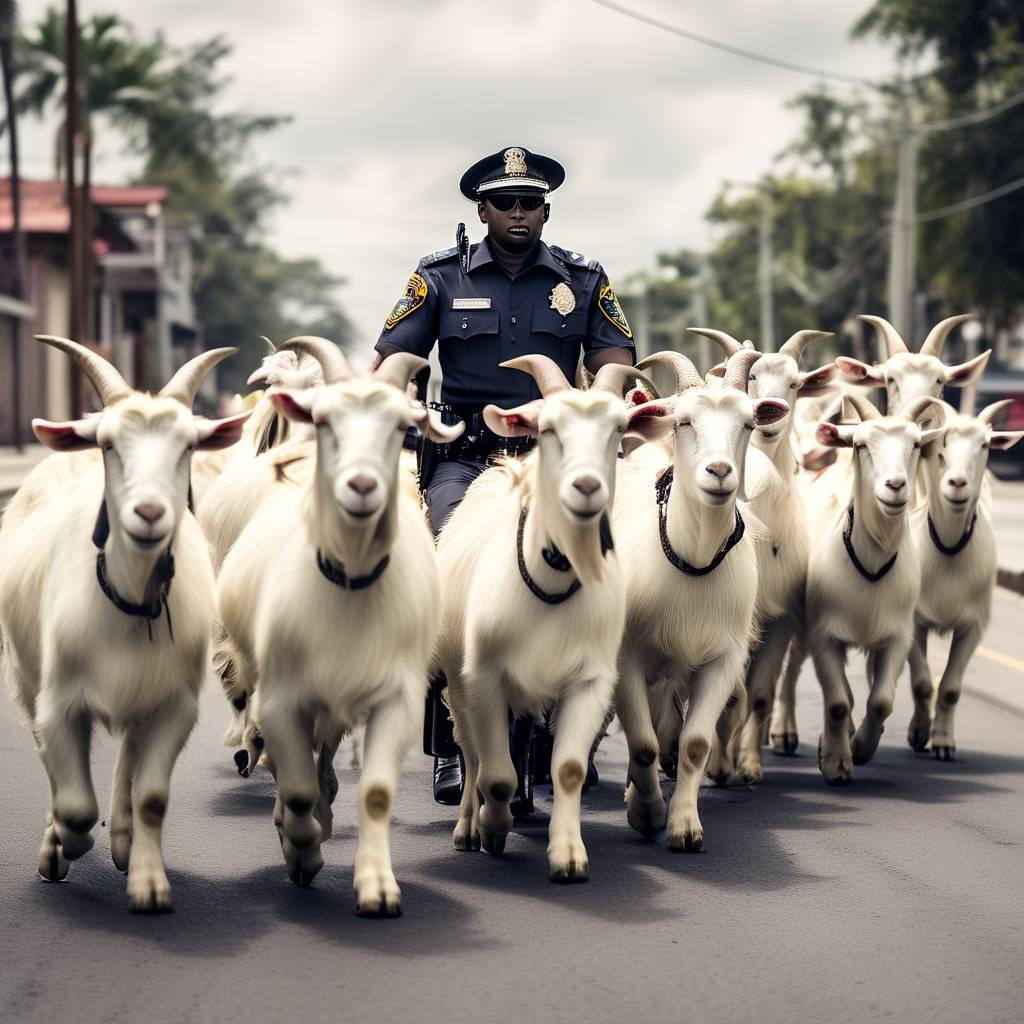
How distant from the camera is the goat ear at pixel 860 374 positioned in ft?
35.8

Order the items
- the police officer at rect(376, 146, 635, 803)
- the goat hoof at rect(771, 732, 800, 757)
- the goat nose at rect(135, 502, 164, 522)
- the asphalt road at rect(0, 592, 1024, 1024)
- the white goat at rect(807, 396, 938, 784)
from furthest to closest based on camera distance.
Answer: the goat hoof at rect(771, 732, 800, 757), the white goat at rect(807, 396, 938, 784), the police officer at rect(376, 146, 635, 803), the goat nose at rect(135, 502, 164, 522), the asphalt road at rect(0, 592, 1024, 1024)

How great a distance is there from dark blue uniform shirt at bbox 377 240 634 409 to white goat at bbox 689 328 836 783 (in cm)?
101

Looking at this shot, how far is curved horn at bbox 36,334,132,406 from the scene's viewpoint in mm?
6871

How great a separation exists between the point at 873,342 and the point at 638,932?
60.5 m

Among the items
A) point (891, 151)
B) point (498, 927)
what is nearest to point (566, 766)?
point (498, 927)

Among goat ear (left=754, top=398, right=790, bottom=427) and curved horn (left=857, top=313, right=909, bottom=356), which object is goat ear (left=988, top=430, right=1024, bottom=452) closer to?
curved horn (left=857, top=313, right=909, bottom=356)

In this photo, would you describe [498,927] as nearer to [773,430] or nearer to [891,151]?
[773,430]

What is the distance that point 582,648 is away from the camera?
7.25m

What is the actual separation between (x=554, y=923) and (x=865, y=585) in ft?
12.1

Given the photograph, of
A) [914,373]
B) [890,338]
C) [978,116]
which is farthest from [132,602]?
[978,116]

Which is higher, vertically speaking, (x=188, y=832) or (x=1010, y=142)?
(x=1010, y=142)

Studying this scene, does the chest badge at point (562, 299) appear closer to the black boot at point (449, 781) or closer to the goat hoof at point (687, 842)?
the black boot at point (449, 781)

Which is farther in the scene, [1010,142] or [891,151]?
[891,151]

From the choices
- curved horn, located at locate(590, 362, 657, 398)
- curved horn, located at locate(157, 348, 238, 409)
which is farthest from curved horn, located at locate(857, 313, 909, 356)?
curved horn, located at locate(157, 348, 238, 409)
